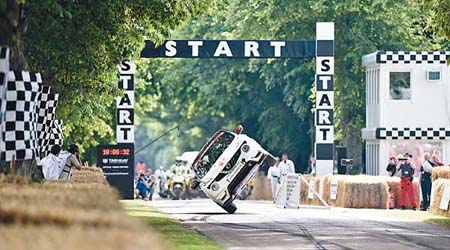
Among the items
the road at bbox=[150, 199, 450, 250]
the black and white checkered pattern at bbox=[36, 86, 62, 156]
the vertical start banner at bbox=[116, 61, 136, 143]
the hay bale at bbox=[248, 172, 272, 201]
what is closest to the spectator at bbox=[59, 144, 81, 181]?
the black and white checkered pattern at bbox=[36, 86, 62, 156]

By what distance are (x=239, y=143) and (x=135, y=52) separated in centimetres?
706

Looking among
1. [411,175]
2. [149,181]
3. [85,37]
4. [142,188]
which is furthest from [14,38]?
[149,181]

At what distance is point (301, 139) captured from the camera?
208 feet

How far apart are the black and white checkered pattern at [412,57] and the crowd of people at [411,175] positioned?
3.61m

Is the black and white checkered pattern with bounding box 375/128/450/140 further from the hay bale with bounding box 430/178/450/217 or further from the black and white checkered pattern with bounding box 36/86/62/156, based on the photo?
the black and white checkered pattern with bounding box 36/86/62/156

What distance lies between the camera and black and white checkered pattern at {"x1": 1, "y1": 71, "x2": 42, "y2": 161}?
19.4 metres

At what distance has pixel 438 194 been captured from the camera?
3384 centimetres

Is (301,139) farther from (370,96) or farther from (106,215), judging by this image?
(106,215)

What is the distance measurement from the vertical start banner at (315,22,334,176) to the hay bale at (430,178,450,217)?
390 inches

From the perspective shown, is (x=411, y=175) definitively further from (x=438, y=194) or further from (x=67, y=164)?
(x=67, y=164)

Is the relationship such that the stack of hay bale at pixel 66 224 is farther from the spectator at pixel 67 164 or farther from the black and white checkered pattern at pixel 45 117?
the spectator at pixel 67 164

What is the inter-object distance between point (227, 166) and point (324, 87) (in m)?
9.01

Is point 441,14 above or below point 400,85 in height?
above

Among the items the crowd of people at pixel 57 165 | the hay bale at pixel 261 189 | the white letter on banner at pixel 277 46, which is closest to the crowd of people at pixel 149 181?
the hay bale at pixel 261 189
